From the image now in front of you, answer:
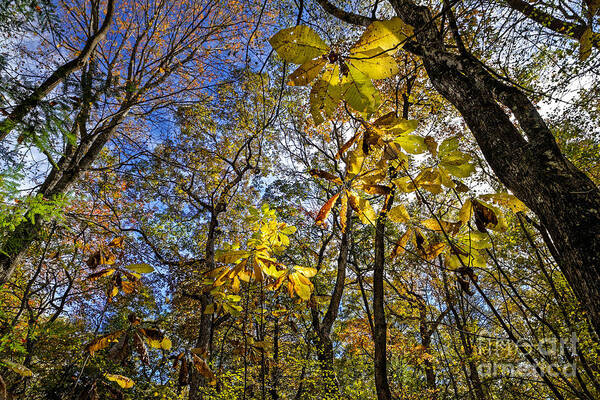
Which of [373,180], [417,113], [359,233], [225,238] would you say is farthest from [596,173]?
[225,238]

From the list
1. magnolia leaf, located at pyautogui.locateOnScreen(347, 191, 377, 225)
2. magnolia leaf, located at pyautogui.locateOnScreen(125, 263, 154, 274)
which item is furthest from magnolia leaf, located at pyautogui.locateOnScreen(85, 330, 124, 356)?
magnolia leaf, located at pyautogui.locateOnScreen(347, 191, 377, 225)

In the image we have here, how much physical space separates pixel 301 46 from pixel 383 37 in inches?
6.8

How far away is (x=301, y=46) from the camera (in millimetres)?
572

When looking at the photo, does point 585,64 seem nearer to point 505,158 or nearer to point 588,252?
point 505,158

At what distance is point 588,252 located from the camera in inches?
26.6

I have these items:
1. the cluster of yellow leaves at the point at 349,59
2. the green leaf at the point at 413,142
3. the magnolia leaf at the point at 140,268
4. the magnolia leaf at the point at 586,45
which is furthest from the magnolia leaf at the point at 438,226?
the magnolia leaf at the point at 140,268

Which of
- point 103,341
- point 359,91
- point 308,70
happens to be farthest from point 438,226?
point 103,341

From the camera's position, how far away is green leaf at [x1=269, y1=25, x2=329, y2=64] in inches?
22.1

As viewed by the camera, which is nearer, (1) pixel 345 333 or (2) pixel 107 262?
(2) pixel 107 262

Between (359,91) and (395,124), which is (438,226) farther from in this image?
(359,91)

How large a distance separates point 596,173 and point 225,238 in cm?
889

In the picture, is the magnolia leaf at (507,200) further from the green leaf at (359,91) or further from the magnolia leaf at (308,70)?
the magnolia leaf at (308,70)

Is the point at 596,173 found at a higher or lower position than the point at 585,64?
higher

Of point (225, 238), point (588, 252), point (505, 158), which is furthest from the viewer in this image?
point (225, 238)
